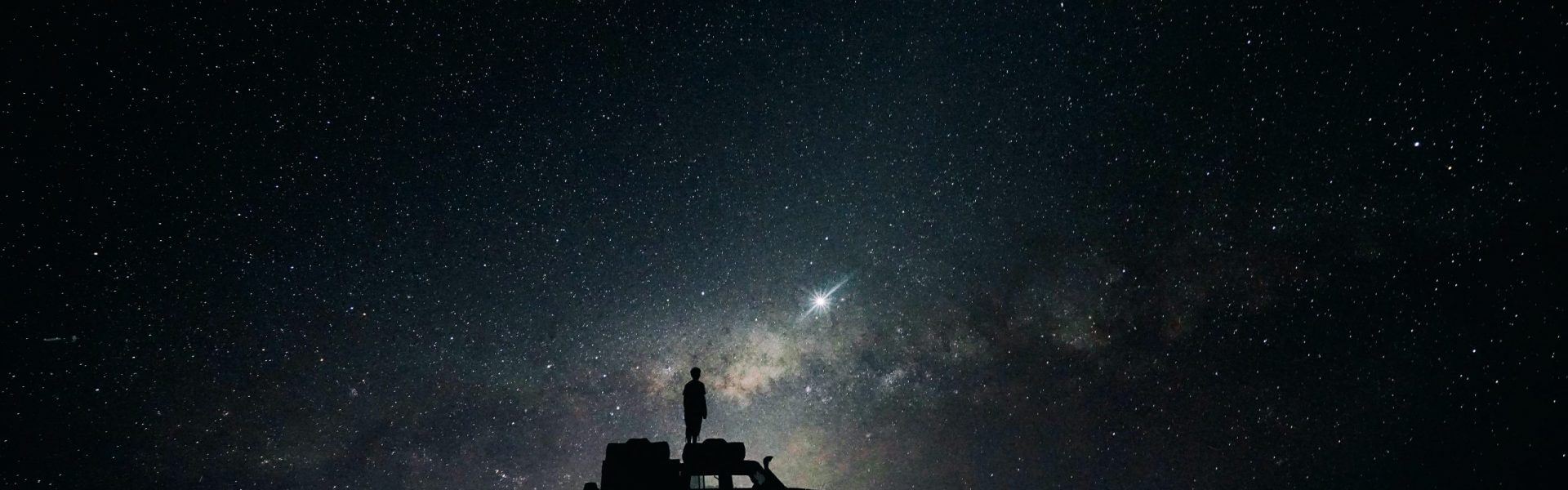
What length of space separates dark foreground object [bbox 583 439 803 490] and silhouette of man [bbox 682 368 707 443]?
2275 millimetres

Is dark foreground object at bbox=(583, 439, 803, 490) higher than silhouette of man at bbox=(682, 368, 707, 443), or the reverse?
silhouette of man at bbox=(682, 368, 707, 443)

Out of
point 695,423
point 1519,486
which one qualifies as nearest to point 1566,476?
point 1519,486

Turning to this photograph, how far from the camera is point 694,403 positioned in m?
9.66

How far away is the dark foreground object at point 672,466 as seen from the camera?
638 centimetres

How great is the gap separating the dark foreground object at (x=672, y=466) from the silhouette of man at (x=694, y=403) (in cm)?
227

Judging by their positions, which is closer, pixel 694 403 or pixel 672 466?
pixel 672 466

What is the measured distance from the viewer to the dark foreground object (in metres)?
6.38

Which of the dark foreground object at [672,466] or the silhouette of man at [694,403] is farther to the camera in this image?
the silhouette of man at [694,403]

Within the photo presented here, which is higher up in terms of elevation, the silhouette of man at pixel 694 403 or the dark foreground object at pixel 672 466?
the silhouette of man at pixel 694 403

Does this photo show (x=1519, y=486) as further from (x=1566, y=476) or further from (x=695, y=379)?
(x=695, y=379)

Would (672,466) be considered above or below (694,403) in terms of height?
below

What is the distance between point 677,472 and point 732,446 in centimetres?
82

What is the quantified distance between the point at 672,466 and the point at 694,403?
298cm

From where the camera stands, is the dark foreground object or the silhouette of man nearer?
the dark foreground object
